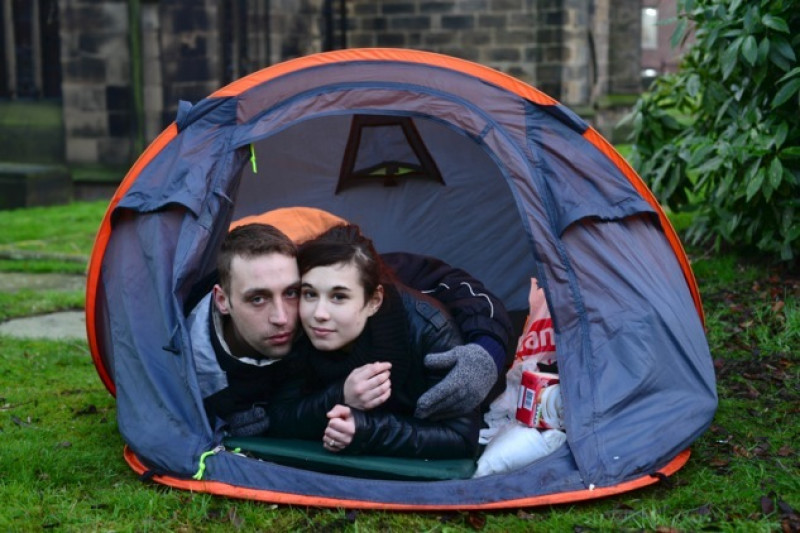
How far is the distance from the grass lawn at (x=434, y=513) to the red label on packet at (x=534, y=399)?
43 centimetres

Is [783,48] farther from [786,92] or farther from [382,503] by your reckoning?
[382,503]

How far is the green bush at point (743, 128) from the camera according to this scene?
19.9 ft

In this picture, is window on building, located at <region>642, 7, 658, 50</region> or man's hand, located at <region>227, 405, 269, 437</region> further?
window on building, located at <region>642, 7, 658, 50</region>

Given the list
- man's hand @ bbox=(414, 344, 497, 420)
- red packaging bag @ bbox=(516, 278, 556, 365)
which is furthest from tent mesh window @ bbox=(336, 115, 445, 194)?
man's hand @ bbox=(414, 344, 497, 420)

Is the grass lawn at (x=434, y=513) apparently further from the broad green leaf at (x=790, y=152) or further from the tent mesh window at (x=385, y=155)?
the tent mesh window at (x=385, y=155)

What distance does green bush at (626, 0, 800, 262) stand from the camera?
6.05 metres

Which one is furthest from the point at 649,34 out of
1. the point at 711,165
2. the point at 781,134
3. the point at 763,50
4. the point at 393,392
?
the point at 393,392

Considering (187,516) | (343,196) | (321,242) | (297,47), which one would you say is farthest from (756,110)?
(297,47)

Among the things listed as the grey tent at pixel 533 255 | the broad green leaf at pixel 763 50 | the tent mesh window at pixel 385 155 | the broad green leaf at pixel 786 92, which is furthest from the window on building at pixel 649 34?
the grey tent at pixel 533 255

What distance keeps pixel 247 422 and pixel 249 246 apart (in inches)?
24.7

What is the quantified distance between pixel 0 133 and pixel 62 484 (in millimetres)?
10425

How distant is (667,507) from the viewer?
3.63 m

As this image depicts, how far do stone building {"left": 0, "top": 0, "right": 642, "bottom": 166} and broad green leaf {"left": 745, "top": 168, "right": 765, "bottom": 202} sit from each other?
849 centimetres

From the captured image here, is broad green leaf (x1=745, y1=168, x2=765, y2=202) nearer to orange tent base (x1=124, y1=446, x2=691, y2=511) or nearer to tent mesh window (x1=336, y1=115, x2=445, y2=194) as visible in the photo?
tent mesh window (x1=336, y1=115, x2=445, y2=194)
